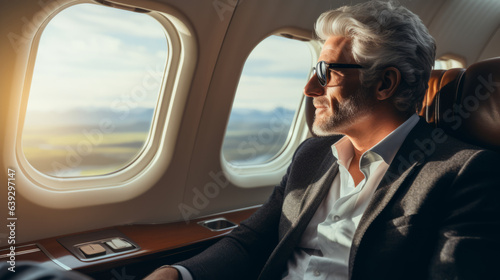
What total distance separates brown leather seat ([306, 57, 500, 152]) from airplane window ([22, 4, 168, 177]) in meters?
1.56

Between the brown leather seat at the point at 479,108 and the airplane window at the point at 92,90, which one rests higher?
the brown leather seat at the point at 479,108

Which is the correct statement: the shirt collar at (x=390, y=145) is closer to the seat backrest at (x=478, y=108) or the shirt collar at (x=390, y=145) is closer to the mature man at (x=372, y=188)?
the mature man at (x=372, y=188)

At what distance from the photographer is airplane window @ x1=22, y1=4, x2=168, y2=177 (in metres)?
2.27

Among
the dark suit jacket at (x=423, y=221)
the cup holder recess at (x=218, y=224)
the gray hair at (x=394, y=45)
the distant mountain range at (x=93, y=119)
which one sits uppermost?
the gray hair at (x=394, y=45)

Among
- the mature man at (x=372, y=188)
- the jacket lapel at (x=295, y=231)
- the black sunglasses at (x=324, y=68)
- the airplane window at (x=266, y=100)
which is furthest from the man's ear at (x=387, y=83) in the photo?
the airplane window at (x=266, y=100)

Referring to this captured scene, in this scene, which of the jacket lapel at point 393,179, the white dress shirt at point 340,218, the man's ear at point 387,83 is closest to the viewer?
the jacket lapel at point 393,179

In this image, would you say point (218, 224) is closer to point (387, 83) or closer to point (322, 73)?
point (322, 73)

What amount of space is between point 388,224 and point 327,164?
1.54 feet

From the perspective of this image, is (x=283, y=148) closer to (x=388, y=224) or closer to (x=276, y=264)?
(x=276, y=264)

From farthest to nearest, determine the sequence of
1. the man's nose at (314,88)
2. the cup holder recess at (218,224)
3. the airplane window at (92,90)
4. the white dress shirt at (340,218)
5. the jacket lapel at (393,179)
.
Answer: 1. the cup holder recess at (218,224)
2. the airplane window at (92,90)
3. the man's nose at (314,88)
4. the white dress shirt at (340,218)
5. the jacket lapel at (393,179)

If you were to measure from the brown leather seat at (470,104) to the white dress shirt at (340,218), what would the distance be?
13cm

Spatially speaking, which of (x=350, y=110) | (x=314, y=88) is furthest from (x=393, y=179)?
(x=314, y=88)

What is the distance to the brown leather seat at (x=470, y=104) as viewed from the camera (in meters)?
1.58

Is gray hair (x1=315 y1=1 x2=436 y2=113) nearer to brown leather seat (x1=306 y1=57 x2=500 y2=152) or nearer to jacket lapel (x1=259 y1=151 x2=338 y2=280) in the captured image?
brown leather seat (x1=306 y1=57 x2=500 y2=152)
